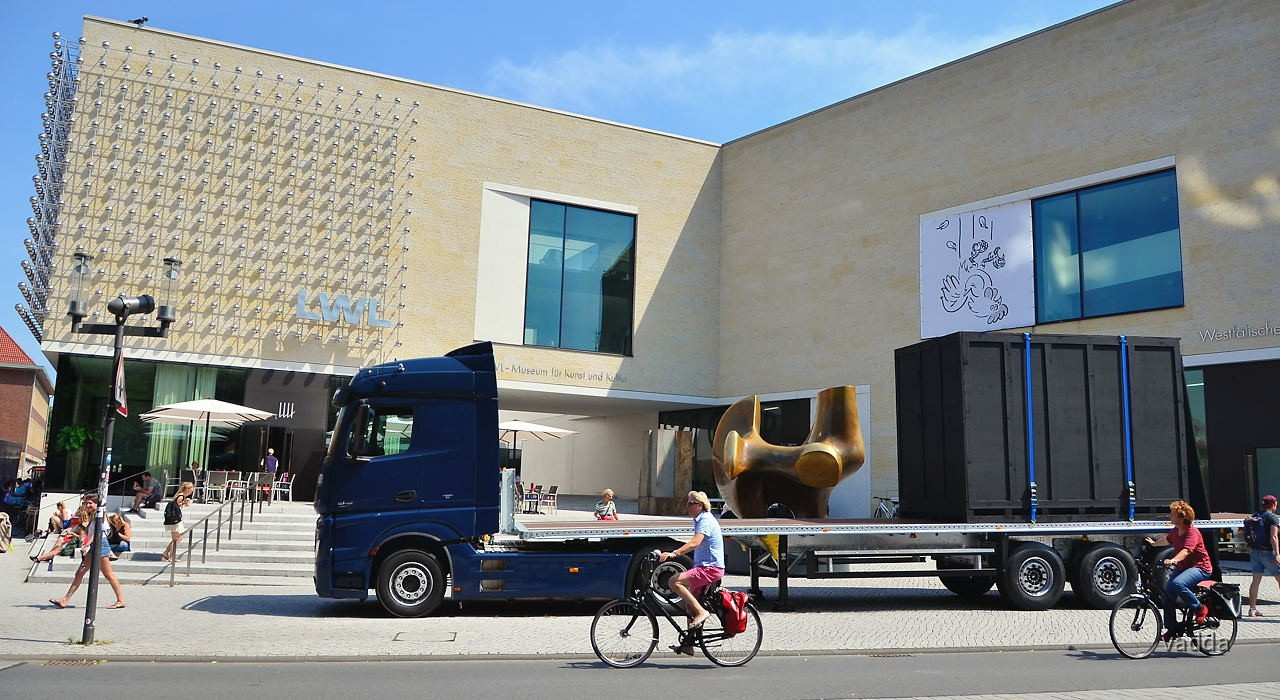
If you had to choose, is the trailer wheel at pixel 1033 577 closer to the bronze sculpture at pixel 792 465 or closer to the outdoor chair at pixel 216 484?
the bronze sculpture at pixel 792 465

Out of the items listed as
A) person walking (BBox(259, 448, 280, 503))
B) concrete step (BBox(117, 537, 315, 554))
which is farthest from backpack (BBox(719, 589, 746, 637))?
person walking (BBox(259, 448, 280, 503))

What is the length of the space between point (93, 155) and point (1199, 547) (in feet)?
88.6

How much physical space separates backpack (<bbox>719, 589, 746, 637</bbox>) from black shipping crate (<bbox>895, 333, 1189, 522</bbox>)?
17.3ft

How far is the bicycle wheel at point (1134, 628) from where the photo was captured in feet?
32.0

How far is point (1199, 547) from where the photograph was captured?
1002 cm

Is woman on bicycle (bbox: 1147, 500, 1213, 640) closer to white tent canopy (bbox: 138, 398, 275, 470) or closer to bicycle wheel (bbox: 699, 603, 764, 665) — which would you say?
bicycle wheel (bbox: 699, 603, 764, 665)

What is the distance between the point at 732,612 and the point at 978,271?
20579 millimetres

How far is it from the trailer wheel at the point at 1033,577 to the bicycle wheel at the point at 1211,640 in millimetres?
3175

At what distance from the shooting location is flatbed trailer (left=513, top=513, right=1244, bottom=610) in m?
12.8

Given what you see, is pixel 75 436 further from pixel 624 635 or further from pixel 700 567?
pixel 700 567

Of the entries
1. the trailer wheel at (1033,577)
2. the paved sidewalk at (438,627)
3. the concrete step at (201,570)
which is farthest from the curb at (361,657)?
the concrete step at (201,570)

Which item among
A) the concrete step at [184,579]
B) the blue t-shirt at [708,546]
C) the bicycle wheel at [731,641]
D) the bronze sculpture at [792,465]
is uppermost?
the bronze sculpture at [792,465]

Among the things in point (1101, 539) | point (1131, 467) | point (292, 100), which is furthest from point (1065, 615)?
point (292, 100)

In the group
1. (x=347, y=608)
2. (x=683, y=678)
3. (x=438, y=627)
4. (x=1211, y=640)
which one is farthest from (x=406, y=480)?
(x=1211, y=640)
